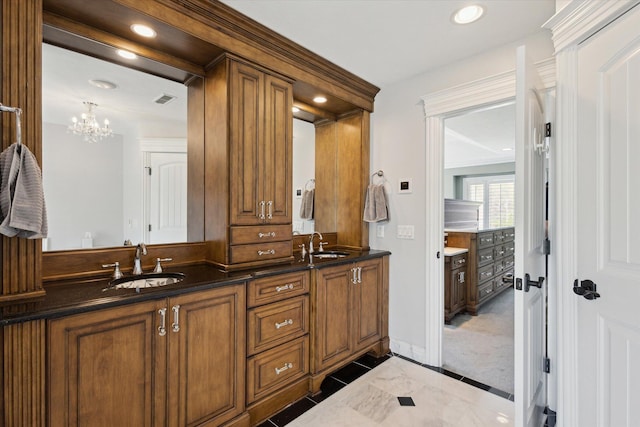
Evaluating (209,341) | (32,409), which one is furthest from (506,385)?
(32,409)

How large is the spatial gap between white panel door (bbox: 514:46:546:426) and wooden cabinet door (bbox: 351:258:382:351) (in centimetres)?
122

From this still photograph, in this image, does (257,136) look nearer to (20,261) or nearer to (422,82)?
(20,261)

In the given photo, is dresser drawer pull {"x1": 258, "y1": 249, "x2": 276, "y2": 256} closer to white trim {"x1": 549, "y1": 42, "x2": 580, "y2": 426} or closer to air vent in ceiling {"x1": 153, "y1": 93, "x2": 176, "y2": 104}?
air vent in ceiling {"x1": 153, "y1": 93, "x2": 176, "y2": 104}

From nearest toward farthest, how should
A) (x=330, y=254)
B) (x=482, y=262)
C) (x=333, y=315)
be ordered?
1. (x=333, y=315)
2. (x=330, y=254)
3. (x=482, y=262)

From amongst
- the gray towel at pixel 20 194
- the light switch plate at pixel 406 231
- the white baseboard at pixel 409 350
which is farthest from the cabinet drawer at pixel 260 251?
the white baseboard at pixel 409 350

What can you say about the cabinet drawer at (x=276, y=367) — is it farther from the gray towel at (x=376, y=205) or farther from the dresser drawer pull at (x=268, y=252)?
the gray towel at (x=376, y=205)

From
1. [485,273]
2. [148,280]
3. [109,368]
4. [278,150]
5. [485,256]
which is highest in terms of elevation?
[278,150]

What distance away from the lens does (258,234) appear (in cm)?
212

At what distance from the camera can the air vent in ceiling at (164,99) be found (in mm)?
2069

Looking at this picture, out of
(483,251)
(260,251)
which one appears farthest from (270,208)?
(483,251)

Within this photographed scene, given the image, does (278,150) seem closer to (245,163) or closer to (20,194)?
(245,163)

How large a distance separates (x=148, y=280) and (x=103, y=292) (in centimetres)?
39

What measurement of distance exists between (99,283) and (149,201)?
0.60 m

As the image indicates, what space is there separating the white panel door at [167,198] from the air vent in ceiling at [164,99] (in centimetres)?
35
